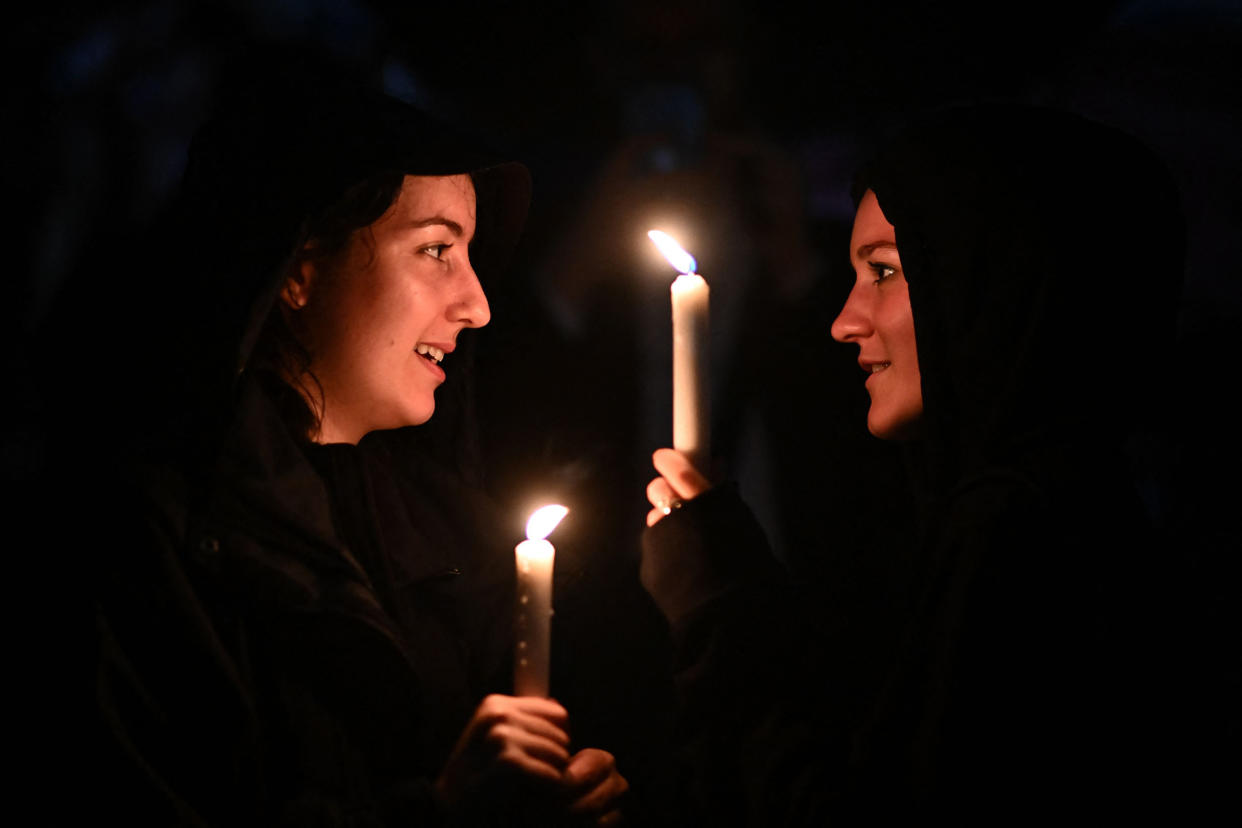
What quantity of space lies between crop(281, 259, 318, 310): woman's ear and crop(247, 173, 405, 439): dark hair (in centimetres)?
1

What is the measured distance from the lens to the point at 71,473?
6.01 feet

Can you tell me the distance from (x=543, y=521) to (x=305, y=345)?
2.07 feet

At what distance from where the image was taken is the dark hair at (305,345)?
207 centimetres

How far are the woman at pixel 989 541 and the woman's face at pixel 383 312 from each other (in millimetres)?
531

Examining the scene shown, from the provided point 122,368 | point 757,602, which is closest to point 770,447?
point 757,602

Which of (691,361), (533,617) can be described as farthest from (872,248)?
(533,617)

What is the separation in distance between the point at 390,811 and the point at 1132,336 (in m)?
1.36

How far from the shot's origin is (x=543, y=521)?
181 centimetres

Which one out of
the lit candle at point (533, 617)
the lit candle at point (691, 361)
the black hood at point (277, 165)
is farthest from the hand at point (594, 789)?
the black hood at point (277, 165)

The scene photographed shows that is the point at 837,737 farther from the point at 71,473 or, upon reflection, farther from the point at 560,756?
the point at 71,473

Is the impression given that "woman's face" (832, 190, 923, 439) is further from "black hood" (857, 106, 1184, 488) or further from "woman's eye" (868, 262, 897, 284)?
"black hood" (857, 106, 1184, 488)

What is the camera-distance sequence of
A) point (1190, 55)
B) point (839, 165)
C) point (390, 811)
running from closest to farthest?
1. point (390, 811)
2. point (1190, 55)
3. point (839, 165)

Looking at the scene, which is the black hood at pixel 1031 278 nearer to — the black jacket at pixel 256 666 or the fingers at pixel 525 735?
the fingers at pixel 525 735

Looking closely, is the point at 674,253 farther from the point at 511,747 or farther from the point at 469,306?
the point at 511,747
